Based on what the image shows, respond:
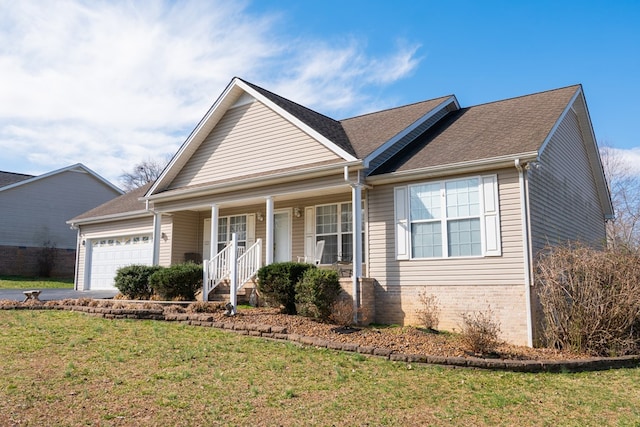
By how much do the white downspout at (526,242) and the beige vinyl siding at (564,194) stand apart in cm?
22

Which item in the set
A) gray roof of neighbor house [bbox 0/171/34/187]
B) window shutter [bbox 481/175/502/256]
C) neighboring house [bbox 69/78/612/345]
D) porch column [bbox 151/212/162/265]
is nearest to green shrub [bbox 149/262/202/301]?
neighboring house [bbox 69/78/612/345]

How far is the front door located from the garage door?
5.58 m

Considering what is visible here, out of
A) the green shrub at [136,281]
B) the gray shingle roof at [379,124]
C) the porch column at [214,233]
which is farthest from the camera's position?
the porch column at [214,233]

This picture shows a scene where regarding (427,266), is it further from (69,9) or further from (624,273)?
(69,9)

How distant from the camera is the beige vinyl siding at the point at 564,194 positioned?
1157 cm

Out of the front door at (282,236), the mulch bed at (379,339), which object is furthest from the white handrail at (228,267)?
the front door at (282,236)

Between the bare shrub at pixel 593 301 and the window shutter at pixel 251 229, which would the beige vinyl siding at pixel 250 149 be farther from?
the bare shrub at pixel 593 301

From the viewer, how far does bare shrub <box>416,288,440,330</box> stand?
11.4 meters

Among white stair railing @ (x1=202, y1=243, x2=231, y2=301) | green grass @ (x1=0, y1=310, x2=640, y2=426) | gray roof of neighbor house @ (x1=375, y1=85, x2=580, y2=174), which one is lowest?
green grass @ (x1=0, y1=310, x2=640, y2=426)

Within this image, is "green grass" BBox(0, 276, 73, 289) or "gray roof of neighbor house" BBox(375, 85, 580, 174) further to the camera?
"green grass" BBox(0, 276, 73, 289)

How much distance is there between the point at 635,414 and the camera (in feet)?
20.8

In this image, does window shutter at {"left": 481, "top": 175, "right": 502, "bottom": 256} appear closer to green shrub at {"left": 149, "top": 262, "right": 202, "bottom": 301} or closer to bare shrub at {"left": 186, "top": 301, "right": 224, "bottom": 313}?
bare shrub at {"left": 186, "top": 301, "right": 224, "bottom": 313}

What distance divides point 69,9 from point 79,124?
25.9 feet

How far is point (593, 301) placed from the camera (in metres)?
9.30
